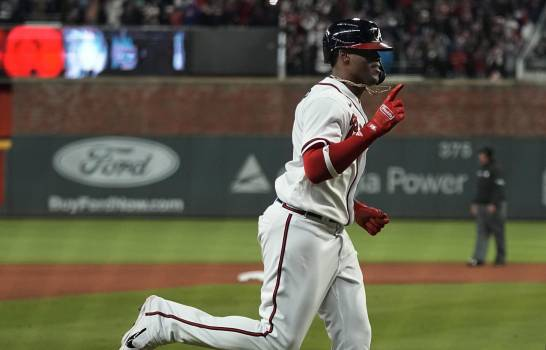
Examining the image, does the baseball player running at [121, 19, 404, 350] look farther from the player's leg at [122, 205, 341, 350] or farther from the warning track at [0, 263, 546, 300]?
the warning track at [0, 263, 546, 300]

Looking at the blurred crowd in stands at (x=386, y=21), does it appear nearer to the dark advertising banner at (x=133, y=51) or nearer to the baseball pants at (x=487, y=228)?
the dark advertising banner at (x=133, y=51)

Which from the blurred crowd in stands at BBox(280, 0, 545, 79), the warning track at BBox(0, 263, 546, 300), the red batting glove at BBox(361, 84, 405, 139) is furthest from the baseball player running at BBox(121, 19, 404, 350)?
the blurred crowd in stands at BBox(280, 0, 545, 79)

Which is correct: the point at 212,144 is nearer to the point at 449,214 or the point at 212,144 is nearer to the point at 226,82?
the point at 226,82

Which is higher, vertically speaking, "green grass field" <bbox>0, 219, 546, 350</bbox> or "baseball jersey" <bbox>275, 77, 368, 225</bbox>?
"baseball jersey" <bbox>275, 77, 368, 225</bbox>

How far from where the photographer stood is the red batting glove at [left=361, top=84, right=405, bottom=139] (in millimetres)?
5637

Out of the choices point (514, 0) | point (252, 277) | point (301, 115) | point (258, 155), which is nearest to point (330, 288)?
point (301, 115)

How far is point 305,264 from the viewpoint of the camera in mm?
5930

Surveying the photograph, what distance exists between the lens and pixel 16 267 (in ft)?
54.8

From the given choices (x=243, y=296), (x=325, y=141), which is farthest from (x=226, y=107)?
(x=325, y=141)

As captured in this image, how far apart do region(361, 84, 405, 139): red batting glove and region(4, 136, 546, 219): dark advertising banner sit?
20063mm

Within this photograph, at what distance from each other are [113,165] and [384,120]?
817 inches

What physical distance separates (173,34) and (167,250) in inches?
334

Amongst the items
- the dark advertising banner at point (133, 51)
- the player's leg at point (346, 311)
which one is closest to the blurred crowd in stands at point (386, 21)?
the dark advertising banner at point (133, 51)

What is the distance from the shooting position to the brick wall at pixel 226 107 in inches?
1096
